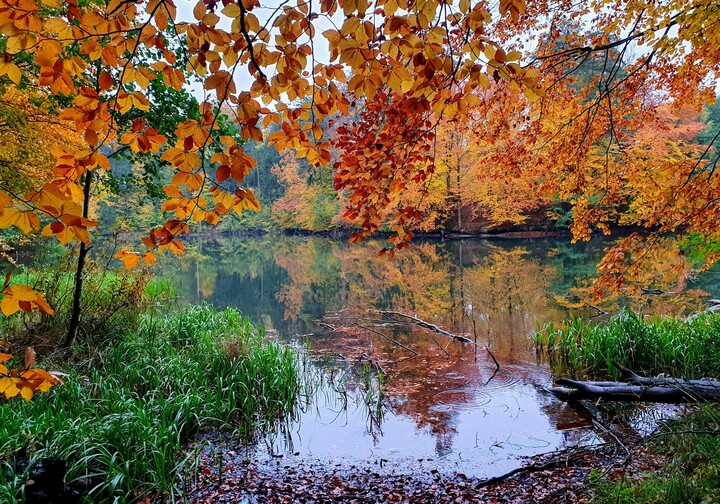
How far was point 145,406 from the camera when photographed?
4172 mm

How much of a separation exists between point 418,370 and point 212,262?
67.2 ft

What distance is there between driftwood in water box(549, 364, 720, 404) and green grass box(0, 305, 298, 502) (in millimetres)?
3197

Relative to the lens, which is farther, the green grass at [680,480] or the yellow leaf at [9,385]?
the green grass at [680,480]

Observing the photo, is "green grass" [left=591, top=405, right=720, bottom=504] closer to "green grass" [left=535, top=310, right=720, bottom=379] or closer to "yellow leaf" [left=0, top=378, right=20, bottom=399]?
"green grass" [left=535, top=310, right=720, bottom=379]

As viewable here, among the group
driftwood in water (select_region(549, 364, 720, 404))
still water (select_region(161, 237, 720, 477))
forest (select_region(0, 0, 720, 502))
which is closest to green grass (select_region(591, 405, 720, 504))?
forest (select_region(0, 0, 720, 502))

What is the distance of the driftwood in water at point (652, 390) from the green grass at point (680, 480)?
2.35 feet

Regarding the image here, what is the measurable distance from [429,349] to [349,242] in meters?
3.79

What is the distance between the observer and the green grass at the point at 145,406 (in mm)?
3164

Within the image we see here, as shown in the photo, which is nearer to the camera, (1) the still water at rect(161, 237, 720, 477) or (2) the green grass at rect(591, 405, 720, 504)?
(2) the green grass at rect(591, 405, 720, 504)

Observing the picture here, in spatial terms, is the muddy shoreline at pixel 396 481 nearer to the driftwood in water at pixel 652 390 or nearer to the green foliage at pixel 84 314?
the driftwood in water at pixel 652 390

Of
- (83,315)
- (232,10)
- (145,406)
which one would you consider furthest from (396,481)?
(83,315)

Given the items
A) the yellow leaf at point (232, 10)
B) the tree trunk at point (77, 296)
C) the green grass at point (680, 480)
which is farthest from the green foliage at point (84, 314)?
the green grass at point (680, 480)

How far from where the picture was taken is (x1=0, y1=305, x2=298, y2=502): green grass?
10.4ft

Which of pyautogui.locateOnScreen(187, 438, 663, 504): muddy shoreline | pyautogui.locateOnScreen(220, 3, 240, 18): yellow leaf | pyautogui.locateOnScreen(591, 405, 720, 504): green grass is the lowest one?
pyautogui.locateOnScreen(187, 438, 663, 504): muddy shoreline
